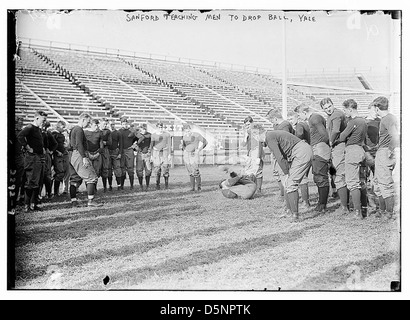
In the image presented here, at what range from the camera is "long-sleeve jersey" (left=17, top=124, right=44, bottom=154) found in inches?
172

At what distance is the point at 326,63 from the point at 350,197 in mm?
1233

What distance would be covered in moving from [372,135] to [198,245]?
6.00 ft

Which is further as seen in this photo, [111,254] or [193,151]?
[193,151]

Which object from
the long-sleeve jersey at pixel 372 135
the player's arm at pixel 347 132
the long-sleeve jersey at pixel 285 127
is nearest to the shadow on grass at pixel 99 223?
the long-sleeve jersey at pixel 285 127

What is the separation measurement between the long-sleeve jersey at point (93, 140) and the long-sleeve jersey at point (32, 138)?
0.39 metres

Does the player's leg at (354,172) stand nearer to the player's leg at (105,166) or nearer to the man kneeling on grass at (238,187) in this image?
the man kneeling on grass at (238,187)

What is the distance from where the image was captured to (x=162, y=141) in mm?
4500

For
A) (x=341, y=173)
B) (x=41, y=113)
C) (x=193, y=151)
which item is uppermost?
(x=41, y=113)

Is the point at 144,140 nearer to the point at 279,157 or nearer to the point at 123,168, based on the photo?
the point at 123,168

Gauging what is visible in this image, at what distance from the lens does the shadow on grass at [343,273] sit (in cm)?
422

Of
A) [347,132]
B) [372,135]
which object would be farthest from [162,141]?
[372,135]

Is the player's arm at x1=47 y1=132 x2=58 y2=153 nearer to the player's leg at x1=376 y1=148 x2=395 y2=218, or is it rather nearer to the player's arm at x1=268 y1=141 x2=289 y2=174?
the player's arm at x1=268 y1=141 x2=289 y2=174
